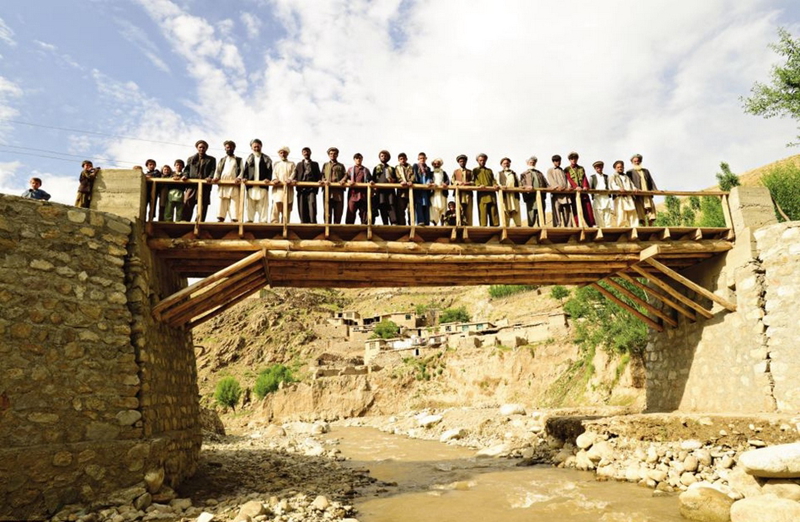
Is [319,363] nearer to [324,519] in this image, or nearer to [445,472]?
[445,472]

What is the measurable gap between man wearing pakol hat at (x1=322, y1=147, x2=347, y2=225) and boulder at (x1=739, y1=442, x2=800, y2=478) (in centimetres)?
765

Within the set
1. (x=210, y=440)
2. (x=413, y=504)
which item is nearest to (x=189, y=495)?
(x=413, y=504)

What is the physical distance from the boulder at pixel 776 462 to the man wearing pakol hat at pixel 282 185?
8.30m

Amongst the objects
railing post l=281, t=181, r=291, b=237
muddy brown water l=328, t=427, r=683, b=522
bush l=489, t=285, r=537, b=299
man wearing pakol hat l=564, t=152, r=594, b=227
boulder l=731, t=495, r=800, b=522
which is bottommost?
muddy brown water l=328, t=427, r=683, b=522

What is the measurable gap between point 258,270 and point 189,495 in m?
4.03

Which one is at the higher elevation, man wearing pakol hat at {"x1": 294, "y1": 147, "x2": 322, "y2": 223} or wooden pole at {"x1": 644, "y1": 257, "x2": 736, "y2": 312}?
man wearing pakol hat at {"x1": 294, "y1": 147, "x2": 322, "y2": 223}

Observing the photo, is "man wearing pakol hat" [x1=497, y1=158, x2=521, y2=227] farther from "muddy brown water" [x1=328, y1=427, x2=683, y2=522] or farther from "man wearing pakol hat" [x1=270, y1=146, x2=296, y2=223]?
"muddy brown water" [x1=328, y1=427, x2=683, y2=522]

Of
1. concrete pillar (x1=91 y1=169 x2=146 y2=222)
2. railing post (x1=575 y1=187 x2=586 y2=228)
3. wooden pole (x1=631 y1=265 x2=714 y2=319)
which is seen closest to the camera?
concrete pillar (x1=91 y1=169 x2=146 y2=222)

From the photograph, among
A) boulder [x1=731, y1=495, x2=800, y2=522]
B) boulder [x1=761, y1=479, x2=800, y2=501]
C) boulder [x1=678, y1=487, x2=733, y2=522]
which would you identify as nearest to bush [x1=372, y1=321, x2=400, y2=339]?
boulder [x1=678, y1=487, x2=733, y2=522]

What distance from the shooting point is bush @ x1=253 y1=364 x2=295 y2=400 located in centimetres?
4356

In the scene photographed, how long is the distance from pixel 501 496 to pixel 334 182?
21.7ft

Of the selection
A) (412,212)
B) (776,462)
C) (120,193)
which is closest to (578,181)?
(412,212)

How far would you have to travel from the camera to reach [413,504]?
9.01 meters

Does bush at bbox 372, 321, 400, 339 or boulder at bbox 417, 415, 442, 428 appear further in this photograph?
bush at bbox 372, 321, 400, 339
